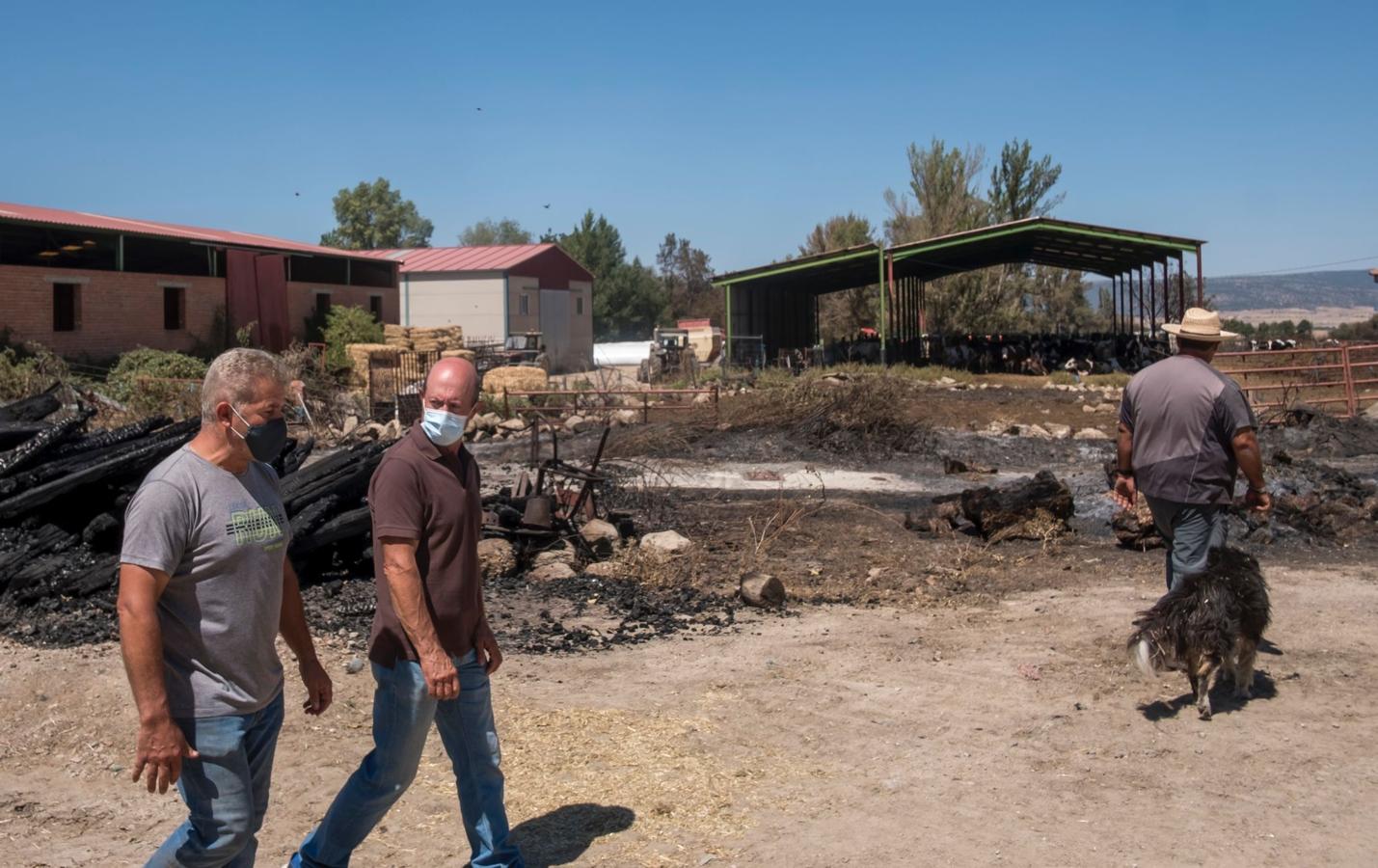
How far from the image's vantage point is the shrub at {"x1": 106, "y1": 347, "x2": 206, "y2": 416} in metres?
20.8

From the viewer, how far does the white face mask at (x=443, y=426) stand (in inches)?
156

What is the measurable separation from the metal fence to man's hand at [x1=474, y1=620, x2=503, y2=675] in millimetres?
18521

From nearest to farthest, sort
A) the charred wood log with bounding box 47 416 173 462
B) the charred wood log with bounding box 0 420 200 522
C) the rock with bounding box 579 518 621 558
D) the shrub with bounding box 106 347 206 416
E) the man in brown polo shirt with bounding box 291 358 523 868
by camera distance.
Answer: the man in brown polo shirt with bounding box 291 358 523 868, the charred wood log with bounding box 0 420 200 522, the charred wood log with bounding box 47 416 173 462, the rock with bounding box 579 518 621 558, the shrub with bounding box 106 347 206 416

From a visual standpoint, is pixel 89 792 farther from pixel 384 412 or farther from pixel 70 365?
pixel 70 365

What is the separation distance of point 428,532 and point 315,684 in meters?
0.58

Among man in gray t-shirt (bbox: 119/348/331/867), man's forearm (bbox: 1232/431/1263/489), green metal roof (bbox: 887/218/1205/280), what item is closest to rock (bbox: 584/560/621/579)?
man's forearm (bbox: 1232/431/1263/489)

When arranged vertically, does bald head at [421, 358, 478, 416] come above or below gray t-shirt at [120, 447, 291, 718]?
above

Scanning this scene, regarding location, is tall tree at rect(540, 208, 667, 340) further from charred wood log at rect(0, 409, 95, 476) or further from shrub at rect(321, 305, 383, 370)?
charred wood log at rect(0, 409, 95, 476)

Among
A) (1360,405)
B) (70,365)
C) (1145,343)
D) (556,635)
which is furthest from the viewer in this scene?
(1145,343)

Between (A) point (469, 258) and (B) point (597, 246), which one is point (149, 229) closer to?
(A) point (469, 258)

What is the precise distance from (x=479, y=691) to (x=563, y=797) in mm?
1209

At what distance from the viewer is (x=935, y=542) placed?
1084 centimetres

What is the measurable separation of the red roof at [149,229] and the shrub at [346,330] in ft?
7.55

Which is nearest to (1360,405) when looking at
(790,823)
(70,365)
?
(790,823)
